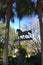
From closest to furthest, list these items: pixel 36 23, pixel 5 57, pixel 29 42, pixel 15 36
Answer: pixel 5 57, pixel 36 23, pixel 29 42, pixel 15 36

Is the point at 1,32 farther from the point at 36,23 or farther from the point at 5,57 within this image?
the point at 5,57

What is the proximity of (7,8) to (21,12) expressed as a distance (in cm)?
168

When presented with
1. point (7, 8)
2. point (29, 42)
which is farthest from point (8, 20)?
point (29, 42)

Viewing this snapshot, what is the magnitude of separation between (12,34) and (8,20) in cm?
2256

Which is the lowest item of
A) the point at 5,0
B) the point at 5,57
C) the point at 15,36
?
the point at 5,57

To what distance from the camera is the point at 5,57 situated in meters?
23.9

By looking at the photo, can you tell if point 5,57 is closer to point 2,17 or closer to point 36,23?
point 2,17

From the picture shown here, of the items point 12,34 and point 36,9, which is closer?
point 36,9

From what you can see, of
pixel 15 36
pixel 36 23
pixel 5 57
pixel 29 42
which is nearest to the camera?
pixel 5 57

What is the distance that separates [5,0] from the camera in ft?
81.7

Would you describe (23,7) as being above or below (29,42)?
above

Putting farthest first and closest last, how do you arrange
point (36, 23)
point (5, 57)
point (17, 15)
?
point (36, 23), point (17, 15), point (5, 57)

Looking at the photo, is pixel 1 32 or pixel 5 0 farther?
pixel 1 32

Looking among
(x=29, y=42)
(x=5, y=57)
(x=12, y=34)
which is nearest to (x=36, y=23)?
(x=29, y=42)
